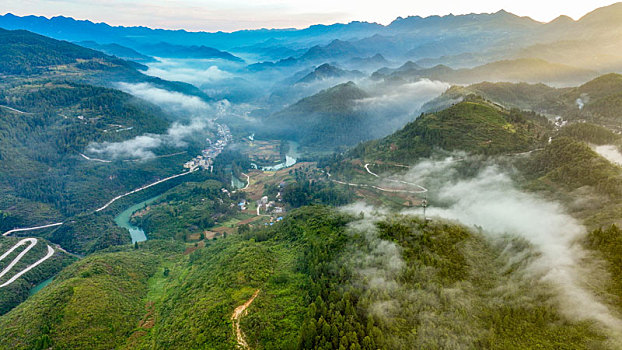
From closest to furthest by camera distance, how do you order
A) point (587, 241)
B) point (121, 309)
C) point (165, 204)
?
1. point (587, 241)
2. point (121, 309)
3. point (165, 204)

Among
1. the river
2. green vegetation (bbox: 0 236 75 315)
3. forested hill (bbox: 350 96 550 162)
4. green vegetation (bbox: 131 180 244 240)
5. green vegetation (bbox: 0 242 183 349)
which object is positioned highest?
forested hill (bbox: 350 96 550 162)

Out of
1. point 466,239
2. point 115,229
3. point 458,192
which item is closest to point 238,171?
point 115,229

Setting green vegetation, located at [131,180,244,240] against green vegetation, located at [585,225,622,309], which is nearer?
green vegetation, located at [585,225,622,309]

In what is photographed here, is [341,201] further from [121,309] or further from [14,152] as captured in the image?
[14,152]

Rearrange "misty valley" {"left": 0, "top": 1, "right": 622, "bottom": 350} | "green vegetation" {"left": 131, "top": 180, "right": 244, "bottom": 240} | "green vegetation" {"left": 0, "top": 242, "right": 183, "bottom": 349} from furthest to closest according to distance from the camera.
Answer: "green vegetation" {"left": 131, "top": 180, "right": 244, "bottom": 240}
"green vegetation" {"left": 0, "top": 242, "right": 183, "bottom": 349}
"misty valley" {"left": 0, "top": 1, "right": 622, "bottom": 350}

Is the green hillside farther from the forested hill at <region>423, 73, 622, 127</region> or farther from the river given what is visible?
the forested hill at <region>423, 73, 622, 127</region>

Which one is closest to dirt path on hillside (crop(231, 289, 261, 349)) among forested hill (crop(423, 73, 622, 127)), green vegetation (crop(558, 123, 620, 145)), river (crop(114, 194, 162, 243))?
river (crop(114, 194, 162, 243))
